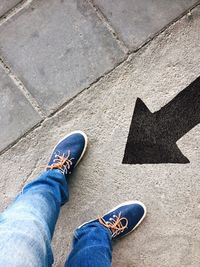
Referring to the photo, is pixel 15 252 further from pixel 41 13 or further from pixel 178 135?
pixel 41 13

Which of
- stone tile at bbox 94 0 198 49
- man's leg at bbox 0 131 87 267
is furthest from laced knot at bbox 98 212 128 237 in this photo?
stone tile at bbox 94 0 198 49

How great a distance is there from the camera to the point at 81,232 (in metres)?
1.90

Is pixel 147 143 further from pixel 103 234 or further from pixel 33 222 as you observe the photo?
pixel 33 222

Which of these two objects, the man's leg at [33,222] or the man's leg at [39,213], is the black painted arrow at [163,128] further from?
the man's leg at [33,222]

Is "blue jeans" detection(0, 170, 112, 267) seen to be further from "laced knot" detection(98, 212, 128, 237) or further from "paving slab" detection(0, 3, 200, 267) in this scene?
"paving slab" detection(0, 3, 200, 267)

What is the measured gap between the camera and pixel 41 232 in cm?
154

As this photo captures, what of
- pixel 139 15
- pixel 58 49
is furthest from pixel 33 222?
pixel 139 15

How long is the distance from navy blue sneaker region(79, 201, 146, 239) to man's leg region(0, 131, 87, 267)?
0.76ft

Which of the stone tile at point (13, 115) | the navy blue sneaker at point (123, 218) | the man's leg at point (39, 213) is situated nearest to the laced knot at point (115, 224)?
the navy blue sneaker at point (123, 218)

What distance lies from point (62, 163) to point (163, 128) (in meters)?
0.51

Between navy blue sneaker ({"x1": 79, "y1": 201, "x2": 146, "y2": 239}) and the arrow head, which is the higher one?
the arrow head

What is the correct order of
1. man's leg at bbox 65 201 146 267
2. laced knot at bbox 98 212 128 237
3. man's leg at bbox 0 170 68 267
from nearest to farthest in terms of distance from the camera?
man's leg at bbox 0 170 68 267 < man's leg at bbox 65 201 146 267 < laced knot at bbox 98 212 128 237

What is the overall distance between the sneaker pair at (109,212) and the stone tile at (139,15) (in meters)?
0.55

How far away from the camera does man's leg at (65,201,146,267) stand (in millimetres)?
1688
